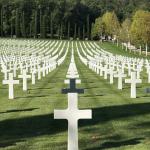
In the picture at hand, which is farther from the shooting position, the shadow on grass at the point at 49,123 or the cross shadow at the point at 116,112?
the cross shadow at the point at 116,112

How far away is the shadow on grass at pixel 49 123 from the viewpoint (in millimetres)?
12805

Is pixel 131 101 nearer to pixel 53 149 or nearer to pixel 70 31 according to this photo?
pixel 53 149

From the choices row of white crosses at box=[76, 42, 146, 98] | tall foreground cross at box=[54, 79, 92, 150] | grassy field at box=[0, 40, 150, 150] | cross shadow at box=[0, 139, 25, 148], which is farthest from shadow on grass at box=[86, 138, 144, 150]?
row of white crosses at box=[76, 42, 146, 98]

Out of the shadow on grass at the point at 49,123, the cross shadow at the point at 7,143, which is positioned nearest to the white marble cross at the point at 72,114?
the shadow on grass at the point at 49,123

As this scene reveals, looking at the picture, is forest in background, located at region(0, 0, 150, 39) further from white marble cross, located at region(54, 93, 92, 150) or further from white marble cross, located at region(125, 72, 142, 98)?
white marble cross, located at region(54, 93, 92, 150)

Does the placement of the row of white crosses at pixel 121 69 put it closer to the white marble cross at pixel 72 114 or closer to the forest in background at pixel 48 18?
the white marble cross at pixel 72 114

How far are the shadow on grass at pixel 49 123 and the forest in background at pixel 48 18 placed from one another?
392 feet

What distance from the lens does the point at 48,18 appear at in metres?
147

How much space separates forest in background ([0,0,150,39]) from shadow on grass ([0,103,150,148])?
119459mm

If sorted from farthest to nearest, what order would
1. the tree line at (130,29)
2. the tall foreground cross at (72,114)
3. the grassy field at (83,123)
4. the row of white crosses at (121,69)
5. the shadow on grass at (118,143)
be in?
the tree line at (130,29) → the row of white crosses at (121,69) → the grassy field at (83,123) → the shadow on grass at (118,143) → the tall foreground cross at (72,114)

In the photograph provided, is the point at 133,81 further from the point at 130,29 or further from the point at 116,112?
the point at 130,29

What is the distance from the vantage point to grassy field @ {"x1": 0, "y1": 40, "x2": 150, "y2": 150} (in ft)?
38.7

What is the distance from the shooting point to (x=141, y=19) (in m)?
84.9

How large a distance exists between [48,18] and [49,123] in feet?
438
